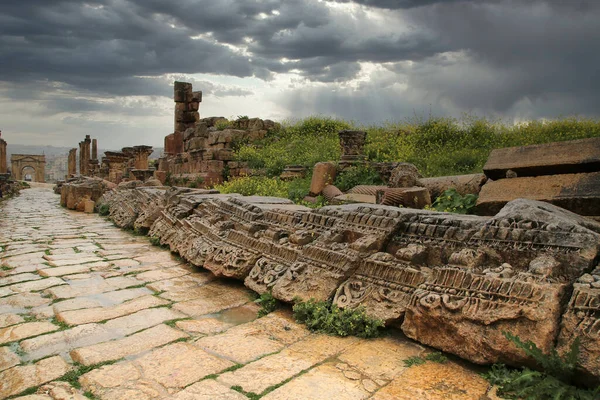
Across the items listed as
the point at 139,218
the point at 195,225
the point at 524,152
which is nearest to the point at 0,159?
the point at 139,218

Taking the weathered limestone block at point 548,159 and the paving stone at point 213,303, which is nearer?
the paving stone at point 213,303

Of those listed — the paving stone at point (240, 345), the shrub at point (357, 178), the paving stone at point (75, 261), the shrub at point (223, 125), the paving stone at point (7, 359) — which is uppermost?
the shrub at point (223, 125)

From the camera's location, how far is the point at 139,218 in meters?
8.27

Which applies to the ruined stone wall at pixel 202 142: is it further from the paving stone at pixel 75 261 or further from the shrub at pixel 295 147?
the paving stone at pixel 75 261

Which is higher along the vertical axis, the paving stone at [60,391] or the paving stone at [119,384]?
the paving stone at [119,384]

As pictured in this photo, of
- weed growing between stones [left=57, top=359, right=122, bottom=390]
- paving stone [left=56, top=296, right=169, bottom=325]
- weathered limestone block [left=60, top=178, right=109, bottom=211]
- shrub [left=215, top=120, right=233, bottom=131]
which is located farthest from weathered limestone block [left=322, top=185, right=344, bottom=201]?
shrub [left=215, top=120, right=233, bottom=131]

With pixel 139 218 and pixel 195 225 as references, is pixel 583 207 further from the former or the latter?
pixel 139 218

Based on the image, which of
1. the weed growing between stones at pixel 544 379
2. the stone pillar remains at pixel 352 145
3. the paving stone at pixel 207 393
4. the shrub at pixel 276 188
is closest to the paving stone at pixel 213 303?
the paving stone at pixel 207 393

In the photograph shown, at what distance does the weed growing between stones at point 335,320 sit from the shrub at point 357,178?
640 centimetres

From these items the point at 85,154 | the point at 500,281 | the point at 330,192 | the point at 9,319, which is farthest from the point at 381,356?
the point at 85,154

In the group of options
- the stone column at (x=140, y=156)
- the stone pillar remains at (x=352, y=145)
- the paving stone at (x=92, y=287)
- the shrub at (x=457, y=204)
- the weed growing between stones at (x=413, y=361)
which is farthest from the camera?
the stone column at (x=140, y=156)

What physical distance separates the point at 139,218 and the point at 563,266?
749 cm

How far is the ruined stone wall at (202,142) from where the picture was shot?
47.0ft

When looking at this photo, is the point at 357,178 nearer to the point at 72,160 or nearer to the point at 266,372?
the point at 266,372
